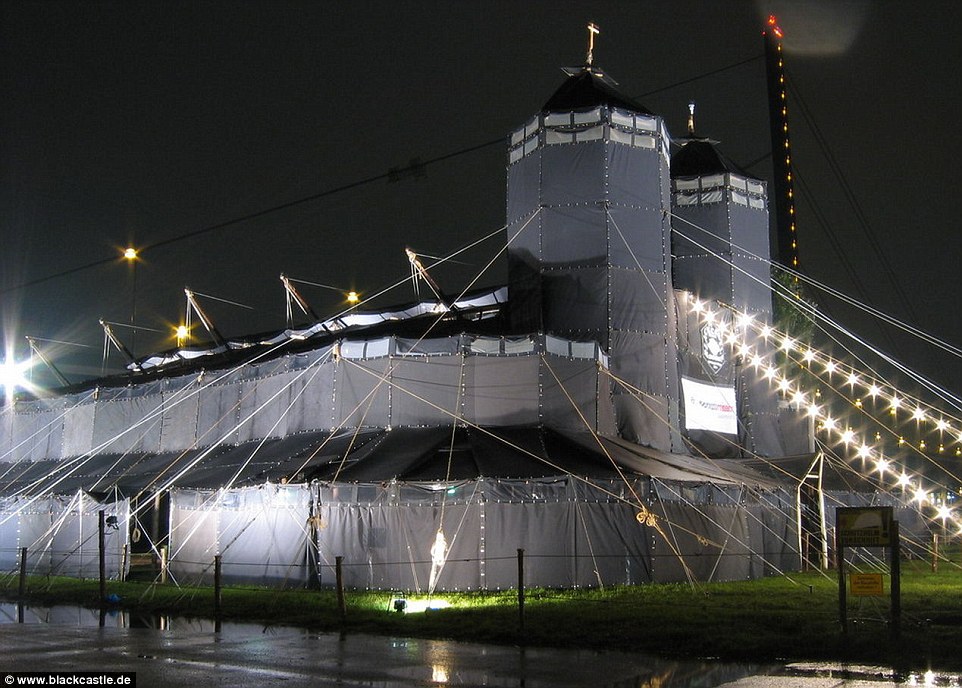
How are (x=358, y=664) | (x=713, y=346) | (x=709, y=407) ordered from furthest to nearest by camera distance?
(x=713, y=346), (x=709, y=407), (x=358, y=664)

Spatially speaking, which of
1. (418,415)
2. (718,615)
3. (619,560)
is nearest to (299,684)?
(718,615)

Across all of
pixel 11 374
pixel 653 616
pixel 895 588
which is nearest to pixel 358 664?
pixel 653 616

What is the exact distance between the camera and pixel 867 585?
40.7 ft

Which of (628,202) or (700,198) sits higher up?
(700,198)

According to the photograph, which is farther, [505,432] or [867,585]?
[505,432]

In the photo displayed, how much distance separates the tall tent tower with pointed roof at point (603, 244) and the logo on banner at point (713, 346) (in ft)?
11.2

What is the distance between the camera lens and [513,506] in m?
18.8

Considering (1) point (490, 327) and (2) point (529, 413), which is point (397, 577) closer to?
(2) point (529, 413)

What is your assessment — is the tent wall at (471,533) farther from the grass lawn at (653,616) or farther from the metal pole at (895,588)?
the metal pole at (895,588)

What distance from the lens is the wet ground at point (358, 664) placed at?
982 centimetres

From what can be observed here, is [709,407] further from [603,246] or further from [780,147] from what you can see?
[780,147]

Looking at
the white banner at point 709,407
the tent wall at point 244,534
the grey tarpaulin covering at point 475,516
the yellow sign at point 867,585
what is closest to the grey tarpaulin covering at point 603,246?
the white banner at point 709,407

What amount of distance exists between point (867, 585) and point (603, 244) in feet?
48.1

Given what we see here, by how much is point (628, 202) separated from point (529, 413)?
7925 mm
